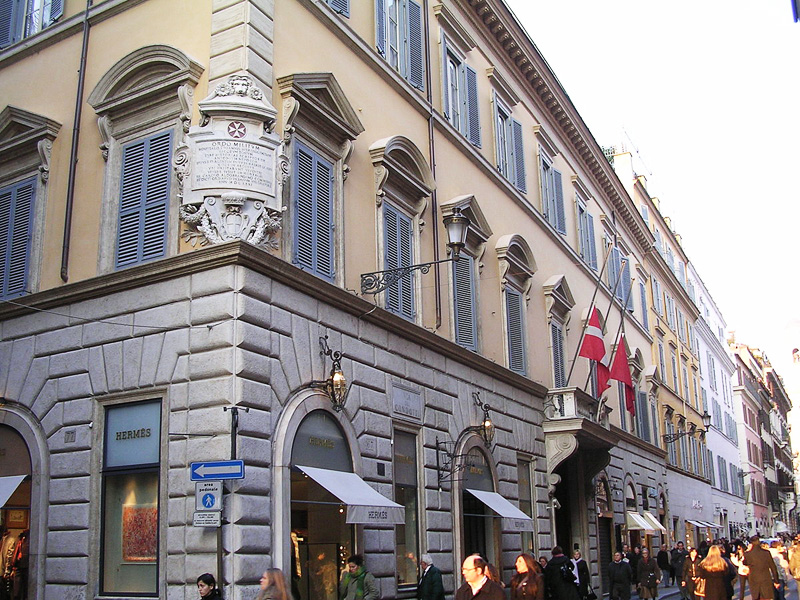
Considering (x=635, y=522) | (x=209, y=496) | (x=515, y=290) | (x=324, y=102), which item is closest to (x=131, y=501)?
(x=209, y=496)

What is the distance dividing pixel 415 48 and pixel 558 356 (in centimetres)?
1032

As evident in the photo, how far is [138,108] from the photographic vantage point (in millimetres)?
14242

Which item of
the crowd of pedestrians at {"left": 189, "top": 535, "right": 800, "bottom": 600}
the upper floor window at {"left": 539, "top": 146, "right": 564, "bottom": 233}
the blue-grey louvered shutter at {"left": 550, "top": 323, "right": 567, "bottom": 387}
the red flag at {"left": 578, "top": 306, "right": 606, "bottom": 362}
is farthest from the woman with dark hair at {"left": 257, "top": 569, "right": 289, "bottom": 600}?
the upper floor window at {"left": 539, "top": 146, "right": 564, "bottom": 233}

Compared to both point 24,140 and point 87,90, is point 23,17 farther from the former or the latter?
point 87,90

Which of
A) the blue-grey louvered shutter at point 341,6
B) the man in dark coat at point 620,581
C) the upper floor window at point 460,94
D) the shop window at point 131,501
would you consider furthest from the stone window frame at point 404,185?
the man in dark coat at point 620,581

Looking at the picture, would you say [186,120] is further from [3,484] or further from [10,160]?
[3,484]

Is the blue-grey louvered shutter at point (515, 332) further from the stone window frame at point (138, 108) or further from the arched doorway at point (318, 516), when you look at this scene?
the stone window frame at point (138, 108)

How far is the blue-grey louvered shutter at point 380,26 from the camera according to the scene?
17.6 metres

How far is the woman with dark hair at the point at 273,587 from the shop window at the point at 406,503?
24.2 ft

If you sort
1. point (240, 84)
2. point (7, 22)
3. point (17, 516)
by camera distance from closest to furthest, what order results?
point (240, 84)
point (17, 516)
point (7, 22)

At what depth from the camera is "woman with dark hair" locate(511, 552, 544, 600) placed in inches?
460

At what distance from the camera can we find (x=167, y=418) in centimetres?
1265

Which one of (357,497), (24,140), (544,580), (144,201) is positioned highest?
(24,140)

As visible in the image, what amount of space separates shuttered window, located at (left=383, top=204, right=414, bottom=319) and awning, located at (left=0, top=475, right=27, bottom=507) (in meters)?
6.39
